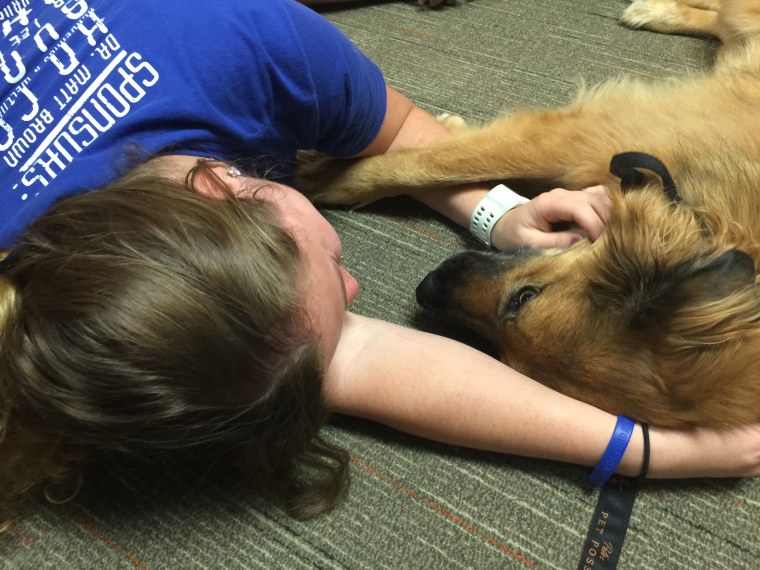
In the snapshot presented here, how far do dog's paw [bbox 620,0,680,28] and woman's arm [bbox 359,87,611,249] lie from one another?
2.91 feet

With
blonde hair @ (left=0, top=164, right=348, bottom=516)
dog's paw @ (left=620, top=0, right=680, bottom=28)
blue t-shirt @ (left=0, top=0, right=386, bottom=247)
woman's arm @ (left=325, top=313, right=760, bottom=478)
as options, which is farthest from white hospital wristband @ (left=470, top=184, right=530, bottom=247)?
dog's paw @ (left=620, top=0, right=680, bottom=28)

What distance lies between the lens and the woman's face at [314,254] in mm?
1127

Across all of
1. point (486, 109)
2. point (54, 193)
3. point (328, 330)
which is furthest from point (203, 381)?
point (486, 109)

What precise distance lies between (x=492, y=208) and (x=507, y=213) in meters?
0.04

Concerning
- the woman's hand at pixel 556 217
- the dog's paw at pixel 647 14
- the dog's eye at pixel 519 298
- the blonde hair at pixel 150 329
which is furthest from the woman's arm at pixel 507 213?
the dog's paw at pixel 647 14

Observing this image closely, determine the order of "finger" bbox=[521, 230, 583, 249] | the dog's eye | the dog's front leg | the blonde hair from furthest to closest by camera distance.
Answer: the dog's front leg < "finger" bbox=[521, 230, 583, 249] < the dog's eye < the blonde hair

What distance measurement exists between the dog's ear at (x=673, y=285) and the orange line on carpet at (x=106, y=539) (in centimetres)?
108

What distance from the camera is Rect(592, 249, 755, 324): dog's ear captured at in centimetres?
106

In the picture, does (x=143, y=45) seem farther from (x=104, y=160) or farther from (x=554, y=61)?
(x=554, y=61)

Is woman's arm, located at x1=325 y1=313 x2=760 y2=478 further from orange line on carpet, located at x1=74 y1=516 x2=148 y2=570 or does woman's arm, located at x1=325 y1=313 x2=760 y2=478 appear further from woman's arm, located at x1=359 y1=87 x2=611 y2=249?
orange line on carpet, located at x1=74 y1=516 x2=148 y2=570

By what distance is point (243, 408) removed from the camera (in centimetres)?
103

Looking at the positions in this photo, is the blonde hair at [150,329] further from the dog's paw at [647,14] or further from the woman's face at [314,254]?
the dog's paw at [647,14]

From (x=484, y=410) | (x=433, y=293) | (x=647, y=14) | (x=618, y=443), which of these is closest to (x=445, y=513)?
(x=484, y=410)

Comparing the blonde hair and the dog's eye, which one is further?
the dog's eye
